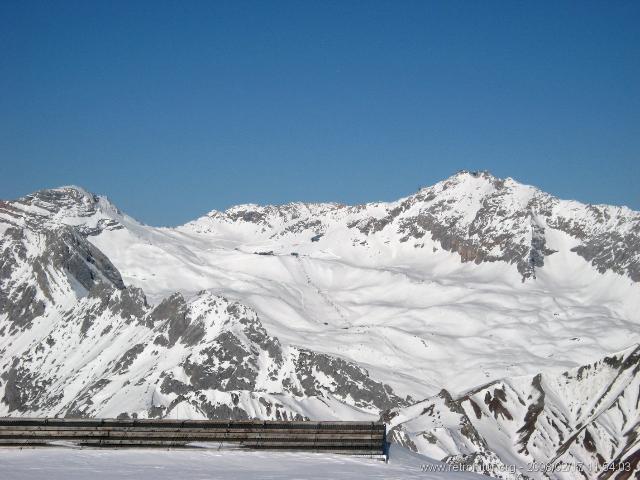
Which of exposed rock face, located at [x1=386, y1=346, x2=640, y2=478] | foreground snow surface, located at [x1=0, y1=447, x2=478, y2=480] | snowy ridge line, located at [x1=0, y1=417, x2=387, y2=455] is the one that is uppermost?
snowy ridge line, located at [x1=0, y1=417, x2=387, y2=455]

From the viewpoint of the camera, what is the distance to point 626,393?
627ft

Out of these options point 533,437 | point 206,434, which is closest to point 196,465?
point 206,434

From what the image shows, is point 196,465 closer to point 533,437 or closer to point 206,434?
point 206,434

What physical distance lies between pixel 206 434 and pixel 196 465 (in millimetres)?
4346

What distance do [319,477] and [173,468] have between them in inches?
253

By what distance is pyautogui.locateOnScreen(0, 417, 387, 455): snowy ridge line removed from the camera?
159 ft

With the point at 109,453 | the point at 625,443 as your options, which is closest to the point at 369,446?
the point at 109,453

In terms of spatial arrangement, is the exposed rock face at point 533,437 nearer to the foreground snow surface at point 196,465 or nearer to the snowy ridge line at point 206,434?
the snowy ridge line at point 206,434

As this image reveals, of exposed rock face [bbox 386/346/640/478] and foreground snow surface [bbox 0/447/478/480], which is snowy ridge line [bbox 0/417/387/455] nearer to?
foreground snow surface [bbox 0/447/478/480]

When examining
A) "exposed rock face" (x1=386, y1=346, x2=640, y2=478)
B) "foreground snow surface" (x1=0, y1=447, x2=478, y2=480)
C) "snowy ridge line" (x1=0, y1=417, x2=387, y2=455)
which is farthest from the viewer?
"exposed rock face" (x1=386, y1=346, x2=640, y2=478)

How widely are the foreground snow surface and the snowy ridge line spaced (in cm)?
79

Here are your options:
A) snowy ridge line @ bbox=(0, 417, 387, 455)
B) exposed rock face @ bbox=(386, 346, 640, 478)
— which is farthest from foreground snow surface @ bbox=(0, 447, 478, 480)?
exposed rock face @ bbox=(386, 346, 640, 478)

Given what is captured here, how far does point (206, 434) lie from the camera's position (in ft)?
162

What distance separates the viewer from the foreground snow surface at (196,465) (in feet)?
141
